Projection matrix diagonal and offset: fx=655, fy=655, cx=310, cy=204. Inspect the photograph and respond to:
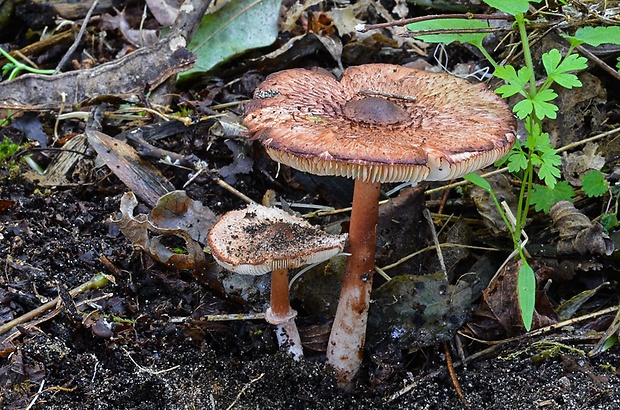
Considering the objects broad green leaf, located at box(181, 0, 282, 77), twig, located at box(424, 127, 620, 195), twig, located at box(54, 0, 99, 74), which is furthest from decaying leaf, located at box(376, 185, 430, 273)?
twig, located at box(54, 0, 99, 74)

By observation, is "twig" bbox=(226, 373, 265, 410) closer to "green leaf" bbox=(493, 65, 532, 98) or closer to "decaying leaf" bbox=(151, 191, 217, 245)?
"decaying leaf" bbox=(151, 191, 217, 245)

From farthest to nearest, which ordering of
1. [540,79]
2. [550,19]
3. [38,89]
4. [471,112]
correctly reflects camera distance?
[38,89] → [540,79] → [550,19] → [471,112]

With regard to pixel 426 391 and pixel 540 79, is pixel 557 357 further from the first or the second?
pixel 540 79

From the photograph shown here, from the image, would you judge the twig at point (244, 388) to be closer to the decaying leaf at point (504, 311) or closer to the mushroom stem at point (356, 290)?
the mushroom stem at point (356, 290)

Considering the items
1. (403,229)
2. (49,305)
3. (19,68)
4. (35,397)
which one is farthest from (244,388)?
(19,68)

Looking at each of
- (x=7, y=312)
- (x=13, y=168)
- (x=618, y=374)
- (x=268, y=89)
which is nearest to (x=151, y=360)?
(x=7, y=312)

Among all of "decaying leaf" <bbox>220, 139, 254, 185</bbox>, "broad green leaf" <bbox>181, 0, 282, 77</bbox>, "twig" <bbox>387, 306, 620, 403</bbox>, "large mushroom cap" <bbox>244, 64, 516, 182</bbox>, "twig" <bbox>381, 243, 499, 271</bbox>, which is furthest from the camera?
"broad green leaf" <bbox>181, 0, 282, 77</bbox>

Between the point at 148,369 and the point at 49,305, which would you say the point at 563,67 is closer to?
the point at 148,369
